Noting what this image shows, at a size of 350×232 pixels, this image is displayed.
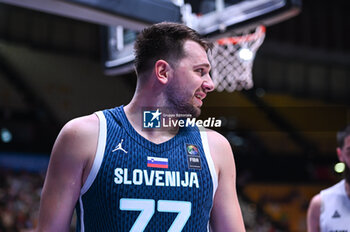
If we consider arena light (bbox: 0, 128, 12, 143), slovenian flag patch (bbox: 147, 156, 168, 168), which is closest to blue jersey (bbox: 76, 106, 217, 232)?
slovenian flag patch (bbox: 147, 156, 168, 168)

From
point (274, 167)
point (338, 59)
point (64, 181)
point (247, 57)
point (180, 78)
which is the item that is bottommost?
point (274, 167)

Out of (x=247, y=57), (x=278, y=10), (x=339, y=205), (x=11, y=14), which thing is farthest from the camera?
(x=11, y=14)

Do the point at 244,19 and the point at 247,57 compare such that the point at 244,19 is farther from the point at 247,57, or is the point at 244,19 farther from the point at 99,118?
the point at 99,118

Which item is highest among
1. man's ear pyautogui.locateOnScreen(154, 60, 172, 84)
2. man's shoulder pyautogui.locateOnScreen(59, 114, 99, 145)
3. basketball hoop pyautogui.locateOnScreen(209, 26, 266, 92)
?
basketball hoop pyautogui.locateOnScreen(209, 26, 266, 92)

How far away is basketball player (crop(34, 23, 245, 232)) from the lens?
195cm

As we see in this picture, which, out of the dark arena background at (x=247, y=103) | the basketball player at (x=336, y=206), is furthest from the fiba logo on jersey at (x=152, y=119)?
the dark arena background at (x=247, y=103)

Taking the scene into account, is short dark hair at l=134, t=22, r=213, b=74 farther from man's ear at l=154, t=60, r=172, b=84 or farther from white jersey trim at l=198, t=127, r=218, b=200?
white jersey trim at l=198, t=127, r=218, b=200

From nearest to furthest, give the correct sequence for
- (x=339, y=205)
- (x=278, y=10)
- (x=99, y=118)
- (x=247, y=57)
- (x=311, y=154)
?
(x=99, y=118) → (x=339, y=205) → (x=278, y=10) → (x=247, y=57) → (x=311, y=154)

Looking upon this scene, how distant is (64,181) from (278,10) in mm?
2893

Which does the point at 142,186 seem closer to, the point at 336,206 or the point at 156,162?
the point at 156,162

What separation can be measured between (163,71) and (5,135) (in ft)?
28.2

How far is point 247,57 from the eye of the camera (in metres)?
5.83

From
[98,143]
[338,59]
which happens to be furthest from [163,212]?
[338,59]

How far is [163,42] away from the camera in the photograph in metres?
2.22
